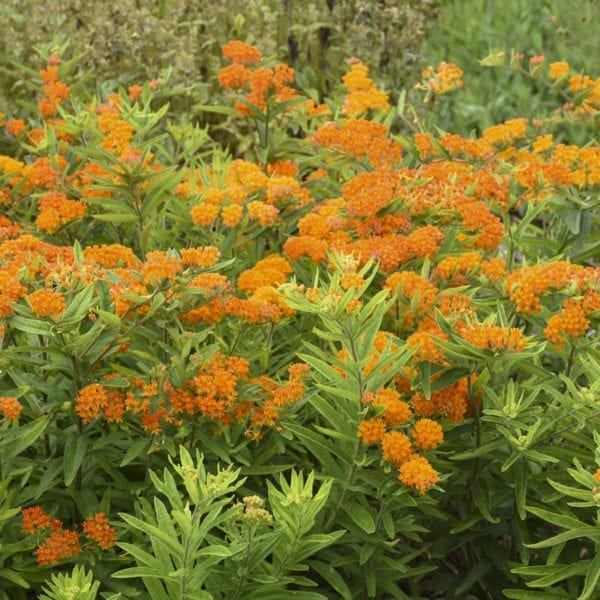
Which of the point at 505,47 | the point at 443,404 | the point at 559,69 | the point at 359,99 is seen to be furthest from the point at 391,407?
the point at 505,47

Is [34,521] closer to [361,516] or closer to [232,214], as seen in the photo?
[361,516]

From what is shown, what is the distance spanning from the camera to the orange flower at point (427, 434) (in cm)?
218

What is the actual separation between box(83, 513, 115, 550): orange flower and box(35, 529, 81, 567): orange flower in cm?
3

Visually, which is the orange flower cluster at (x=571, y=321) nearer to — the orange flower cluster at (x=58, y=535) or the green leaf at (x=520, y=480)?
the green leaf at (x=520, y=480)

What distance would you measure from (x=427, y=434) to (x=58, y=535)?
78 centimetres

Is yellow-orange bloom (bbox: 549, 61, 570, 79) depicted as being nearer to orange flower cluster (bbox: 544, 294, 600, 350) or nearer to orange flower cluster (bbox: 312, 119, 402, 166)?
orange flower cluster (bbox: 312, 119, 402, 166)

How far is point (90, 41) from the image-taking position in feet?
16.6

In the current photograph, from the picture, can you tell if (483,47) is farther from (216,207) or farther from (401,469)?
(401,469)

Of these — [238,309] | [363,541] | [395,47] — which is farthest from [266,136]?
[395,47]

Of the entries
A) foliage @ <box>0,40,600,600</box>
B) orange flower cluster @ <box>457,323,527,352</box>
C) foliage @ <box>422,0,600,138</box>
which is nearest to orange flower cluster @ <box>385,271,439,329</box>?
foliage @ <box>0,40,600,600</box>

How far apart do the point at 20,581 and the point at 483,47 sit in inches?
233

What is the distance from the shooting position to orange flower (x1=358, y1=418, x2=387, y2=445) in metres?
2.14

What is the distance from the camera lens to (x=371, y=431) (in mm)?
2148

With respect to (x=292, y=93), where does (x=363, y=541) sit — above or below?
below
